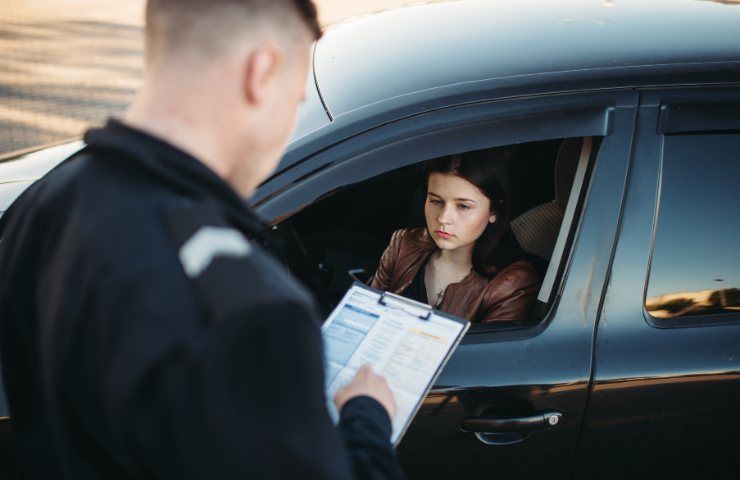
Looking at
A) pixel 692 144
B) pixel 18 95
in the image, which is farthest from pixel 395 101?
pixel 18 95

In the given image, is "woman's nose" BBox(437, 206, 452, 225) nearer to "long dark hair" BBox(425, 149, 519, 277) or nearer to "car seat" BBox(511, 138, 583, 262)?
"long dark hair" BBox(425, 149, 519, 277)

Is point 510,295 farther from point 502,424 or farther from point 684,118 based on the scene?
point 684,118

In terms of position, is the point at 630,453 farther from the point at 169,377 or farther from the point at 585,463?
the point at 169,377

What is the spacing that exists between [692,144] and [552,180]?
0.78m

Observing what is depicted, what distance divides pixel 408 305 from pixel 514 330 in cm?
30

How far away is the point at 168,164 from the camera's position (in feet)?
3.01

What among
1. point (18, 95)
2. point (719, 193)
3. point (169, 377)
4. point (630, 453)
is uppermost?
point (18, 95)

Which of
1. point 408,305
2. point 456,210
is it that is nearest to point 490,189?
point 456,210

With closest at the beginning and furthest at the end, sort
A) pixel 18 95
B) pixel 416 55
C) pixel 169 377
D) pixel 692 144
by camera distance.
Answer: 1. pixel 169 377
2. pixel 692 144
3. pixel 416 55
4. pixel 18 95

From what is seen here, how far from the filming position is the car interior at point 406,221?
74.7 inches

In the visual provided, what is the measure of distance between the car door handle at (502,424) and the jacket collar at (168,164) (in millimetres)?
951

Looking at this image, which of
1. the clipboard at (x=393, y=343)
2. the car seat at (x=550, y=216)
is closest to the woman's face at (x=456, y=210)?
the car seat at (x=550, y=216)

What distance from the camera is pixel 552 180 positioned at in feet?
8.38

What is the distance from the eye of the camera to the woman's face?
2.20 metres
